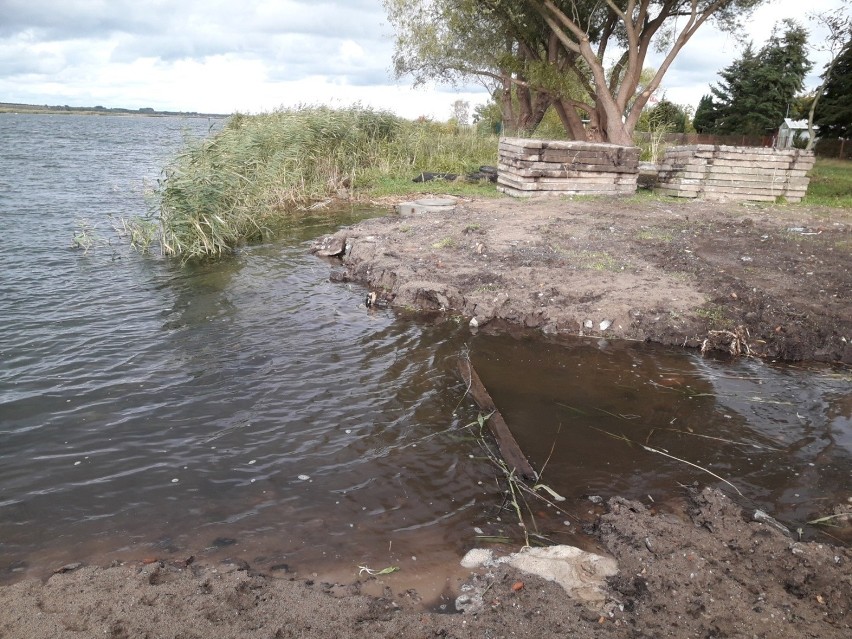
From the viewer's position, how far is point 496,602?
2.98m

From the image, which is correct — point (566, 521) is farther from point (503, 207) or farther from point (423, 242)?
point (503, 207)

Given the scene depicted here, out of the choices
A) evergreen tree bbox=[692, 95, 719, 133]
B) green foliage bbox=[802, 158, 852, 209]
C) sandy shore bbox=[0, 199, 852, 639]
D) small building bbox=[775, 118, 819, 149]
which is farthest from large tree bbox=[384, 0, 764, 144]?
evergreen tree bbox=[692, 95, 719, 133]

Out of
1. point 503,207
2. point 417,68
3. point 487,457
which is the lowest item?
point 487,457

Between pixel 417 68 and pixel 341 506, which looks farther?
pixel 417 68

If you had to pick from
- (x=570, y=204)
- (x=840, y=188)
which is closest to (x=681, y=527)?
(x=570, y=204)

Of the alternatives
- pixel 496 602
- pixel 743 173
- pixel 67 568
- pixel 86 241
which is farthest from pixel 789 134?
pixel 67 568

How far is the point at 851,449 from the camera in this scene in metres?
4.73

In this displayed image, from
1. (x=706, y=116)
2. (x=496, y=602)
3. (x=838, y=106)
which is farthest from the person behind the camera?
(x=706, y=116)

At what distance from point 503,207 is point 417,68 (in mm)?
15549

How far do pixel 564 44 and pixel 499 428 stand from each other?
52.4ft

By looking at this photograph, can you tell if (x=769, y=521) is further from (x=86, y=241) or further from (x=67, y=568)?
(x=86, y=241)

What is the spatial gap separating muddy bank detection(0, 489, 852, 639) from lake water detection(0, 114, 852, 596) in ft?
0.89

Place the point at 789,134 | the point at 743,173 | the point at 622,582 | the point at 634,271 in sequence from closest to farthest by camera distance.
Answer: the point at 622,582, the point at 634,271, the point at 743,173, the point at 789,134

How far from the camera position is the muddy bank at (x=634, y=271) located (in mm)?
6840
